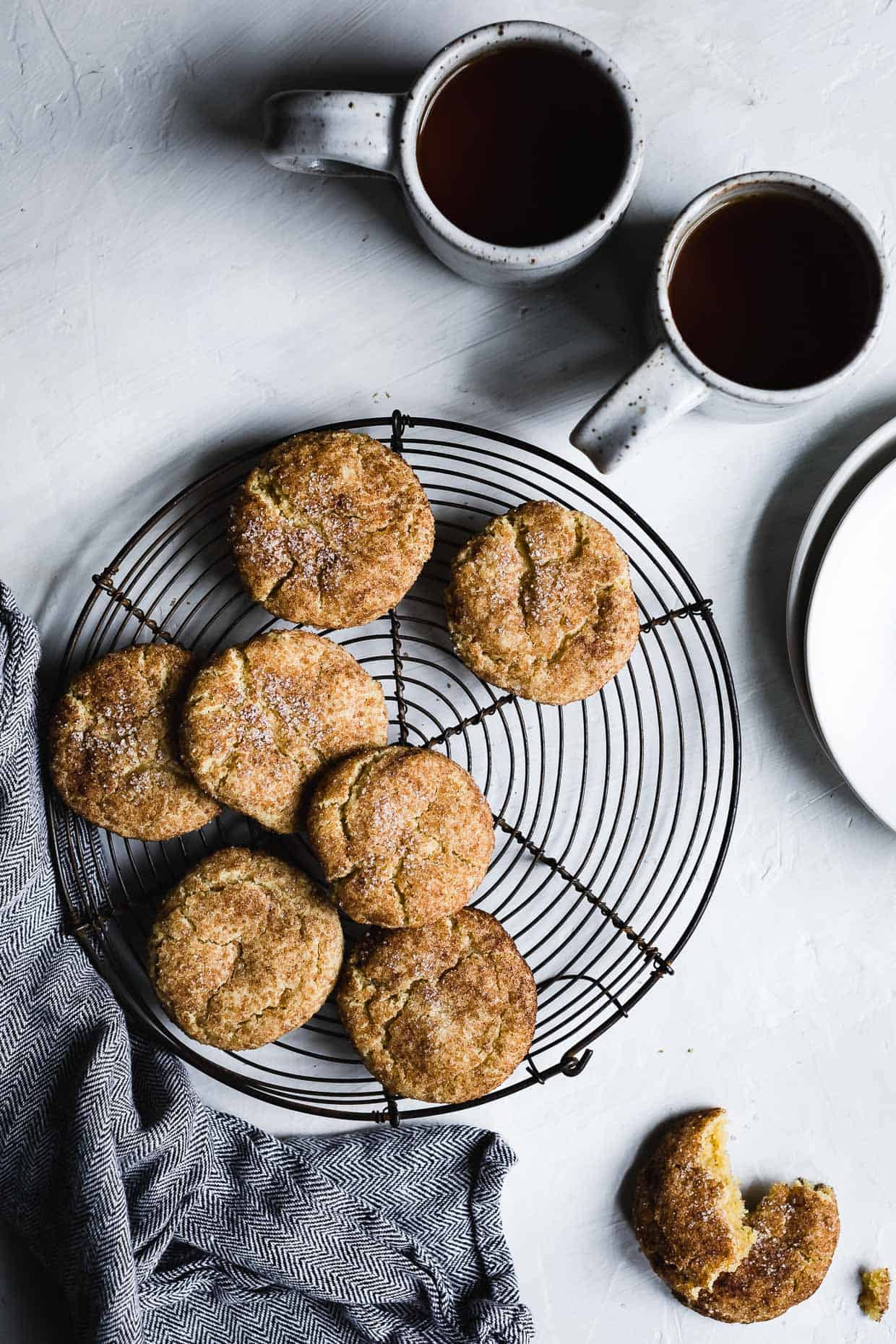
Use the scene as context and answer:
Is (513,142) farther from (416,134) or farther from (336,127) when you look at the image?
(336,127)

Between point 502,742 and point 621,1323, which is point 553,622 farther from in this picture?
point 621,1323

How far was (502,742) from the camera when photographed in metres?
1.86

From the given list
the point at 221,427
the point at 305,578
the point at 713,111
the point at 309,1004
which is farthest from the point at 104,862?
the point at 713,111

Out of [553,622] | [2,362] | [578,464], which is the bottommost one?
[2,362]

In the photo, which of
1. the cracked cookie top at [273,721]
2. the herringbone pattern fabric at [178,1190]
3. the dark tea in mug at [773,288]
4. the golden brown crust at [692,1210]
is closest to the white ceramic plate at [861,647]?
the dark tea in mug at [773,288]

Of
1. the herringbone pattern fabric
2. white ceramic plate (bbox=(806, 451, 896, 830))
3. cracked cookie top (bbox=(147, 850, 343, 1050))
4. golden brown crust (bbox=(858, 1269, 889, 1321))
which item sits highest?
white ceramic plate (bbox=(806, 451, 896, 830))

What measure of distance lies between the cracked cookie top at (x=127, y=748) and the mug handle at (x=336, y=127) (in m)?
0.79

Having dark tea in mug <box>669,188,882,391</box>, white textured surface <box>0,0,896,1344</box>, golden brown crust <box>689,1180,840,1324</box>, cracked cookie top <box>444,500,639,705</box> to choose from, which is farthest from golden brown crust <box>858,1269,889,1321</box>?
dark tea in mug <box>669,188,882,391</box>

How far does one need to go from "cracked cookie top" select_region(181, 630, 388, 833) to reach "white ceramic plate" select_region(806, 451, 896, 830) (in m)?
0.79

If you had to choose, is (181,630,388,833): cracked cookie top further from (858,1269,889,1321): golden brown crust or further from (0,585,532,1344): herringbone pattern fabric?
(858,1269,889,1321): golden brown crust

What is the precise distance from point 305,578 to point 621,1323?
1495mm

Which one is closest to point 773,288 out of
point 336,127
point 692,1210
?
point 336,127

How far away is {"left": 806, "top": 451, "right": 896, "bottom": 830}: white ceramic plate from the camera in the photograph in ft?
5.78

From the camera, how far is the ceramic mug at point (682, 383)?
55.5 inches
